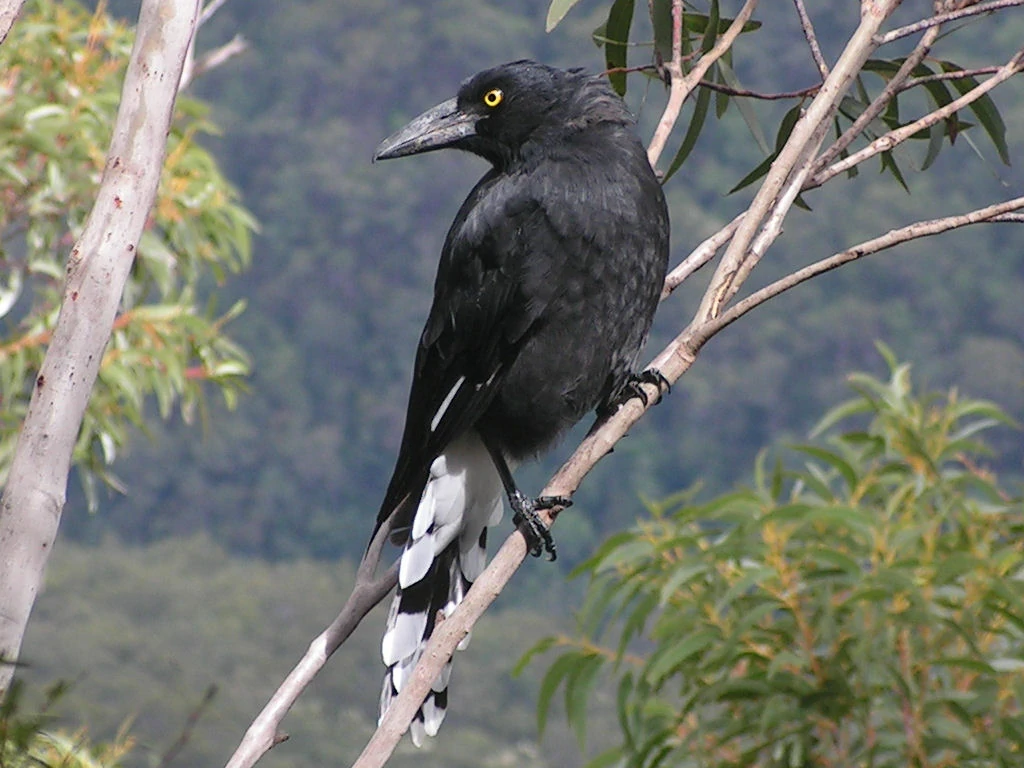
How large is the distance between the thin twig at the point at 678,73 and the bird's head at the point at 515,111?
1.03 feet

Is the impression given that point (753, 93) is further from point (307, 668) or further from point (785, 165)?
point (307, 668)

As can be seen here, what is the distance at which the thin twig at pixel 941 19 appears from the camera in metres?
1.46

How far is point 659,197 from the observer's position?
199 centimetres

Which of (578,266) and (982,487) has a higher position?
(578,266)

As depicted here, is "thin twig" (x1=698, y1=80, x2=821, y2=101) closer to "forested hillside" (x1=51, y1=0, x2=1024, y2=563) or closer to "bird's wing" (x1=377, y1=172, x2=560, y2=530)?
"bird's wing" (x1=377, y1=172, x2=560, y2=530)

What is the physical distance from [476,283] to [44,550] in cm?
100

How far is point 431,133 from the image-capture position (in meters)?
2.06

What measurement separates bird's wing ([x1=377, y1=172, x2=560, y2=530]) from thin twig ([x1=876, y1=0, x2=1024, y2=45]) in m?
0.57

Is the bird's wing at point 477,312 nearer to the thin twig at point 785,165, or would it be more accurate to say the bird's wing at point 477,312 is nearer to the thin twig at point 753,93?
the thin twig at point 753,93

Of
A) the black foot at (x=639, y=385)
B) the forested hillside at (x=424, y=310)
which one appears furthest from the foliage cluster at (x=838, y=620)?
the forested hillside at (x=424, y=310)

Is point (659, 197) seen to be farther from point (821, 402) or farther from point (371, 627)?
point (821, 402)

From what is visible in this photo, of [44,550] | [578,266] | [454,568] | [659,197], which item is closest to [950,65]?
[659,197]

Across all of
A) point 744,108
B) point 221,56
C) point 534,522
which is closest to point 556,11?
point 744,108

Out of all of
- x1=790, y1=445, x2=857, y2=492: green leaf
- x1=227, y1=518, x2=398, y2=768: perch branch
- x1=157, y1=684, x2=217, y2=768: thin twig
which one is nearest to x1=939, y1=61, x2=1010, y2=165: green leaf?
x1=790, y1=445, x2=857, y2=492: green leaf
